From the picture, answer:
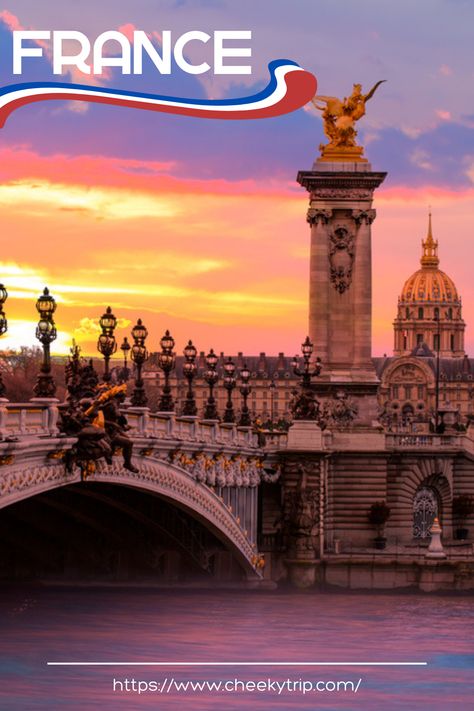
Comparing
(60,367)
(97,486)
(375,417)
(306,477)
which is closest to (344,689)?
(97,486)

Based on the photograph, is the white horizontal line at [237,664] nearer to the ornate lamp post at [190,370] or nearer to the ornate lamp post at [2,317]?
the ornate lamp post at [2,317]

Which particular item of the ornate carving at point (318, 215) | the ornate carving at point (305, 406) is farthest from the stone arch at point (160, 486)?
the ornate carving at point (318, 215)

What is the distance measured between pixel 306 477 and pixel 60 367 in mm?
46066

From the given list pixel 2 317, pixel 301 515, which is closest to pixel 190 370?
pixel 301 515

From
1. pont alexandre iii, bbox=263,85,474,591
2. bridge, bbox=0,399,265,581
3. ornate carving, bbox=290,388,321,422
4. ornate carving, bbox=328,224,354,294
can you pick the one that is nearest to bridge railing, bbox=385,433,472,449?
pont alexandre iii, bbox=263,85,474,591

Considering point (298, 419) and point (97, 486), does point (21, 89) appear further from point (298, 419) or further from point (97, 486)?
point (298, 419)

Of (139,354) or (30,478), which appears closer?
(30,478)

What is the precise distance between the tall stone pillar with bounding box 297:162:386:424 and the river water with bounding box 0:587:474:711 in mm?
15969

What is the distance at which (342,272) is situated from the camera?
3868 inches

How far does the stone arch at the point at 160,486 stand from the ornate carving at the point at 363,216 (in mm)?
19941

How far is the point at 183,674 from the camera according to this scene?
5888 centimetres

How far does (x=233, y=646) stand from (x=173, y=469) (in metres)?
5.25

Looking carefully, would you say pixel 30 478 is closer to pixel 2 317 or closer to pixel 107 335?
pixel 2 317

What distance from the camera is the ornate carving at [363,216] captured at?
97188mm
